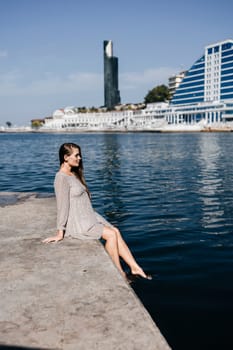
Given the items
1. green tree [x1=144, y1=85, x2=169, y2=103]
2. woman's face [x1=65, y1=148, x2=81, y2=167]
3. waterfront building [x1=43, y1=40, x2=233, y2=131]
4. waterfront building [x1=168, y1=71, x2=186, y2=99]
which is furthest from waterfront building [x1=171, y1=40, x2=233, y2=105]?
woman's face [x1=65, y1=148, x2=81, y2=167]

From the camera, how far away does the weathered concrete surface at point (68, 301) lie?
8.49ft

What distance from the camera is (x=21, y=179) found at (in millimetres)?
17422

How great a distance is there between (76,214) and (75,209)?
77mm

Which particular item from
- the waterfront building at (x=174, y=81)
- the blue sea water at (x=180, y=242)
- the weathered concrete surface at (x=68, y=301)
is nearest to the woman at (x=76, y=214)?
the weathered concrete surface at (x=68, y=301)

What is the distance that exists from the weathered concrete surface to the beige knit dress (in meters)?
0.19

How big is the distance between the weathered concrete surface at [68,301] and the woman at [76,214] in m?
0.17

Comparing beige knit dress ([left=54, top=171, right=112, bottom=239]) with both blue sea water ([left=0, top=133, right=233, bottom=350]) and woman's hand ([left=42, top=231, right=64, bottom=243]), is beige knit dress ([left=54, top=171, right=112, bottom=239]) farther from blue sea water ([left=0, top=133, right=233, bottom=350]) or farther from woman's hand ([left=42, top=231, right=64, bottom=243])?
blue sea water ([left=0, top=133, right=233, bottom=350])

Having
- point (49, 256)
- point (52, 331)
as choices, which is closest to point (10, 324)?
point (52, 331)

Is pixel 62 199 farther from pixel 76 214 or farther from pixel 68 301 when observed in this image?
pixel 68 301

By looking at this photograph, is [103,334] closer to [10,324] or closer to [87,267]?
[10,324]

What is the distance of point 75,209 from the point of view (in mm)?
4824

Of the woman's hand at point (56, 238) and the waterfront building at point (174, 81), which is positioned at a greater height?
the waterfront building at point (174, 81)

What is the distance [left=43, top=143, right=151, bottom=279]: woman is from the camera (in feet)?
15.6

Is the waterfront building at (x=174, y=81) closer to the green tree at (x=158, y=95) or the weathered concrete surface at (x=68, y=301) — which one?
the green tree at (x=158, y=95)
